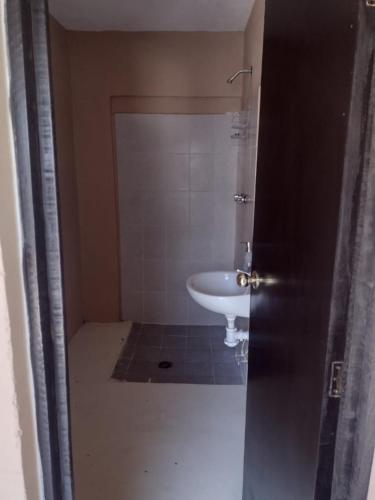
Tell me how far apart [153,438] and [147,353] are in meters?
0.90

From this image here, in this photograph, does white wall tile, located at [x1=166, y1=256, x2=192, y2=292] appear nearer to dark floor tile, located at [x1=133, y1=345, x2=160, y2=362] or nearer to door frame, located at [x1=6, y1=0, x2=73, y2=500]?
dark floor tile, located at [x1=133, y1=345, x2=160, y2=362]

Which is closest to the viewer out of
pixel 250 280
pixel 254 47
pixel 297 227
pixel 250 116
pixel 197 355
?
pixel 297 227

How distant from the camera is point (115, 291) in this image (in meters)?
3.19

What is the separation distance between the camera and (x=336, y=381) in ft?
2.30

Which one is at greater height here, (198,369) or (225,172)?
(225,172)

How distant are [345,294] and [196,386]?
1.91 metres

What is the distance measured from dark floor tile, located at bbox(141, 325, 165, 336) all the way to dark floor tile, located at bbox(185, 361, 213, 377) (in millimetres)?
556

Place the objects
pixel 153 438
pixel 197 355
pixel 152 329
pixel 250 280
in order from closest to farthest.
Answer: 1. pixel 250 280
2. pixel 153 438
3. pixel 197 355
4. pixel 152 329

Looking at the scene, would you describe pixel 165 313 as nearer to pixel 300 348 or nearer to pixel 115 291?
pixel 115 291

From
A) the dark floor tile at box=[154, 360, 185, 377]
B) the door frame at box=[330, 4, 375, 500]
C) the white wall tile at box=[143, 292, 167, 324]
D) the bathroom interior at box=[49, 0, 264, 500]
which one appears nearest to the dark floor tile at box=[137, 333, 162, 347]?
the bathroom interior at box=[49, 0, 264, 500]

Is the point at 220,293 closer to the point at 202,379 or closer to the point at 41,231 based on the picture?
the point at 202,379

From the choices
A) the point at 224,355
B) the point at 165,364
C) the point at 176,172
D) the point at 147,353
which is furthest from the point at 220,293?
the point at 176,172

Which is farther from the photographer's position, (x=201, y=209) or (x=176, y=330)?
(x=176, y=330)

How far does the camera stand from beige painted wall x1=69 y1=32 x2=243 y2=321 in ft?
9.06
